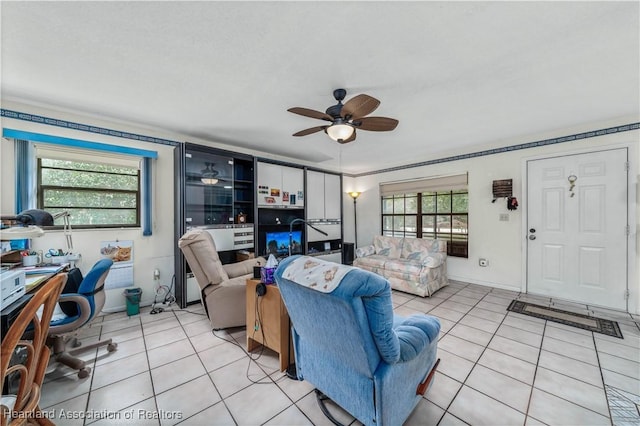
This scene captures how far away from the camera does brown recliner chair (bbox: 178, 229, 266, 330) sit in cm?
250

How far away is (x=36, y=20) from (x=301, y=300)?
2.39 metres

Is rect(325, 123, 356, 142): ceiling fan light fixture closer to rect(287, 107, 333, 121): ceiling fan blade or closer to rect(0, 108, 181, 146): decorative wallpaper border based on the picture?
rect(287, 107, 333, 121): ceiling fan blade

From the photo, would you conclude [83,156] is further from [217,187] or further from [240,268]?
[240,268]

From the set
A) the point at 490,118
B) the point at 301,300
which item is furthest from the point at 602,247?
the point at 301,300

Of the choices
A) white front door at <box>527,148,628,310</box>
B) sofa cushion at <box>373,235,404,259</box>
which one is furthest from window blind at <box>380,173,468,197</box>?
sofa cushion at <box>373,235,404,259</box>

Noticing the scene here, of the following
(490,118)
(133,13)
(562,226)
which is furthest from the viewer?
(562,226)

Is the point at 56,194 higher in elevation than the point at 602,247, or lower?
higher

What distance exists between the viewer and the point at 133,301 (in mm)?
3096

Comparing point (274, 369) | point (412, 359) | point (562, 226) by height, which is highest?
point (562, 226)

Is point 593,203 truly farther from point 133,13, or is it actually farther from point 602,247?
point 133,13

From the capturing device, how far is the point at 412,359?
140 cm

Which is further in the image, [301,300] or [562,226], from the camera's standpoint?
[562,226]

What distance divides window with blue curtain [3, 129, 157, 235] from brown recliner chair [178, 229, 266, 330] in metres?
1.43

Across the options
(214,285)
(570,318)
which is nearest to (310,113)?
(214,285)
